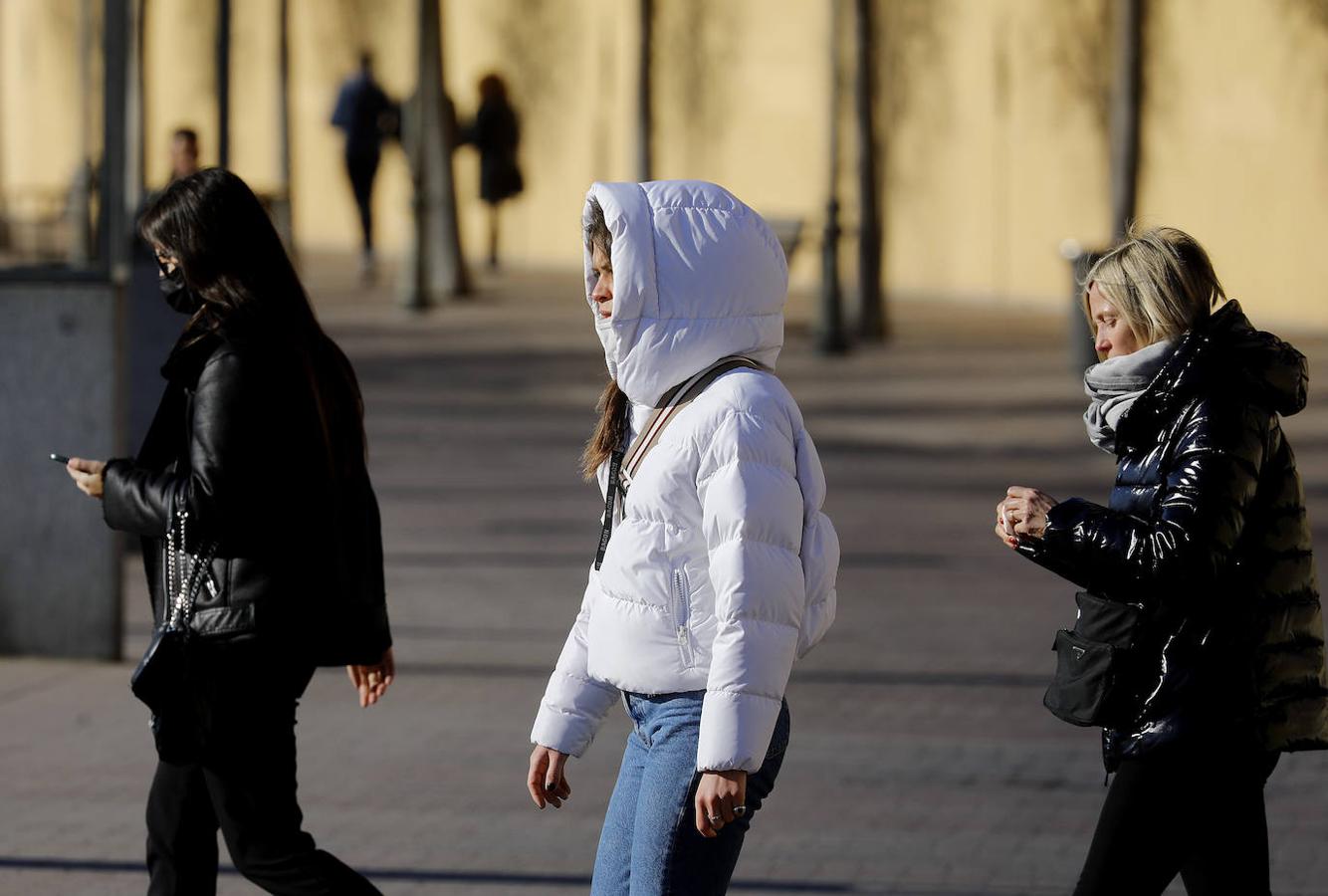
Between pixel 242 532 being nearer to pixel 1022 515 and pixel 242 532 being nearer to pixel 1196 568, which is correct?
pixel 1022 515

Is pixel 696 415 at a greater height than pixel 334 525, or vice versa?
pixel 696 415

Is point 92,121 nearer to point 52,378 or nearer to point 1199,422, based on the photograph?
point 52,378

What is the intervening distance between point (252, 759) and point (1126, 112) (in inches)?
567

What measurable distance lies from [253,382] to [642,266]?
101 centimetres

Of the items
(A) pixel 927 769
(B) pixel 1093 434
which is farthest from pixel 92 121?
(B) pixel 1093 434

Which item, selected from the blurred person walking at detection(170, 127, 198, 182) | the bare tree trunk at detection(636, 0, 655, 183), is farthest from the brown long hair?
the bare tree trunk at detection(636, 0, 655, 183)

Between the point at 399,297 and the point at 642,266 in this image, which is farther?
the point at 399,297

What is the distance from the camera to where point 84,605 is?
27.4 ft

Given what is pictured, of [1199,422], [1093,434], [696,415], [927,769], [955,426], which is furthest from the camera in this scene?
[955,426]

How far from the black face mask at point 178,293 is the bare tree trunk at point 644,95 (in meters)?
18.1

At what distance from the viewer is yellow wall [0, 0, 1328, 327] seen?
21422 millimetres

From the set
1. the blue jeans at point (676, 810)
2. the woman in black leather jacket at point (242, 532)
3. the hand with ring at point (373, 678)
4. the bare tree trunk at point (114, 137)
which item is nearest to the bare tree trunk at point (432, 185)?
the bare tree trunk at point (114, 137)

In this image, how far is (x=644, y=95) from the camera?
22875 millimetres

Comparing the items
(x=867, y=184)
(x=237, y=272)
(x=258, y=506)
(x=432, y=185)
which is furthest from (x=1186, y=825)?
(x=432, y=185)
